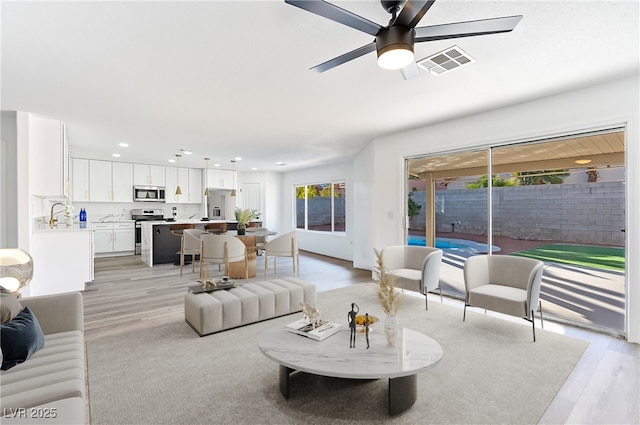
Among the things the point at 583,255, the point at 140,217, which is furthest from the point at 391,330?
the point at 140,217

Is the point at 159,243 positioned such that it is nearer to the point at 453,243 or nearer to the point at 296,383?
the point at 296,383

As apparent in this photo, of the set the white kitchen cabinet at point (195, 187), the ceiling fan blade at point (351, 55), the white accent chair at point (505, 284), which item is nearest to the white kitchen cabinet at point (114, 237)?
the white kitchen cabinet at point (195, 187)

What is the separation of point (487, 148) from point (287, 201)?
6.88 m

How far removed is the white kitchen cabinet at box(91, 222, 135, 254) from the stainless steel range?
0.12 m

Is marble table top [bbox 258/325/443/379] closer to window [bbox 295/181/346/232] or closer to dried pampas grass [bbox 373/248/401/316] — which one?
dried pampas grass [bbox 373/248/401/316]

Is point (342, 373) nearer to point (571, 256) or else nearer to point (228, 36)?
point (228, 36)

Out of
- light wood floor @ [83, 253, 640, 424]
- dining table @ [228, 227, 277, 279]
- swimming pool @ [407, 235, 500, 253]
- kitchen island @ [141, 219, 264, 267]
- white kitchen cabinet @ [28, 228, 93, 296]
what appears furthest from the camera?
kitchen island @ [141, 219, 264, 267]

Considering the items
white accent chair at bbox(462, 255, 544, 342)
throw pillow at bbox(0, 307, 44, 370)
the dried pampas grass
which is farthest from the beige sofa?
white accent chair at bbox(462, 255, 544, 342)

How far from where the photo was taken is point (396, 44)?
5.93 ft

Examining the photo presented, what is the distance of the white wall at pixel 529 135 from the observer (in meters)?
3.10

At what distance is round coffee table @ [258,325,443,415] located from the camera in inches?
73.6

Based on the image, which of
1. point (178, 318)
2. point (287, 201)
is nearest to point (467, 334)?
point (178, 318)

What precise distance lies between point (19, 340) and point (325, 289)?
12.3 feet

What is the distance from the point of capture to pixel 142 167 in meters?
8.62
